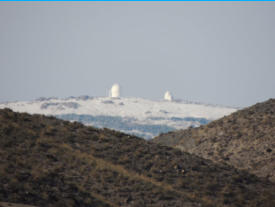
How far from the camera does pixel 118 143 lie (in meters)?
47.8

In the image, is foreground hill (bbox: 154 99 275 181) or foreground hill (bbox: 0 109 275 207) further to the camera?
foreground hill (bbox: 154 99 275 181)

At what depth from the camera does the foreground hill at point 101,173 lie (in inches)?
1367

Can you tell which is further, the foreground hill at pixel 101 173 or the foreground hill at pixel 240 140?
the foreground hill at pixel 240 140

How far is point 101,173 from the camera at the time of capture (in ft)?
128

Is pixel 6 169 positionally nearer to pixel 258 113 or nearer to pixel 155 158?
pixel 155 158

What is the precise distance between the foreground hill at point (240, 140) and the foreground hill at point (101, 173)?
12293 mm

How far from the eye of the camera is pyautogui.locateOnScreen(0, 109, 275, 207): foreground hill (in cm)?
3472

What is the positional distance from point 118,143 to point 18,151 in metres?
11.2

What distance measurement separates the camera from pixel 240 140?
67.2 meters

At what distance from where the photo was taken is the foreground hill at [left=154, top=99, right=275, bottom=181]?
60.3m

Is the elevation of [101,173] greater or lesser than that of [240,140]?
lesser

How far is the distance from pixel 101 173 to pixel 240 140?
3256 cm

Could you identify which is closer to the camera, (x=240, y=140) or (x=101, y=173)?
(x=101, y=173)

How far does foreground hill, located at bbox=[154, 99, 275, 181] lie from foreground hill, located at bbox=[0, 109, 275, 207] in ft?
40.3
